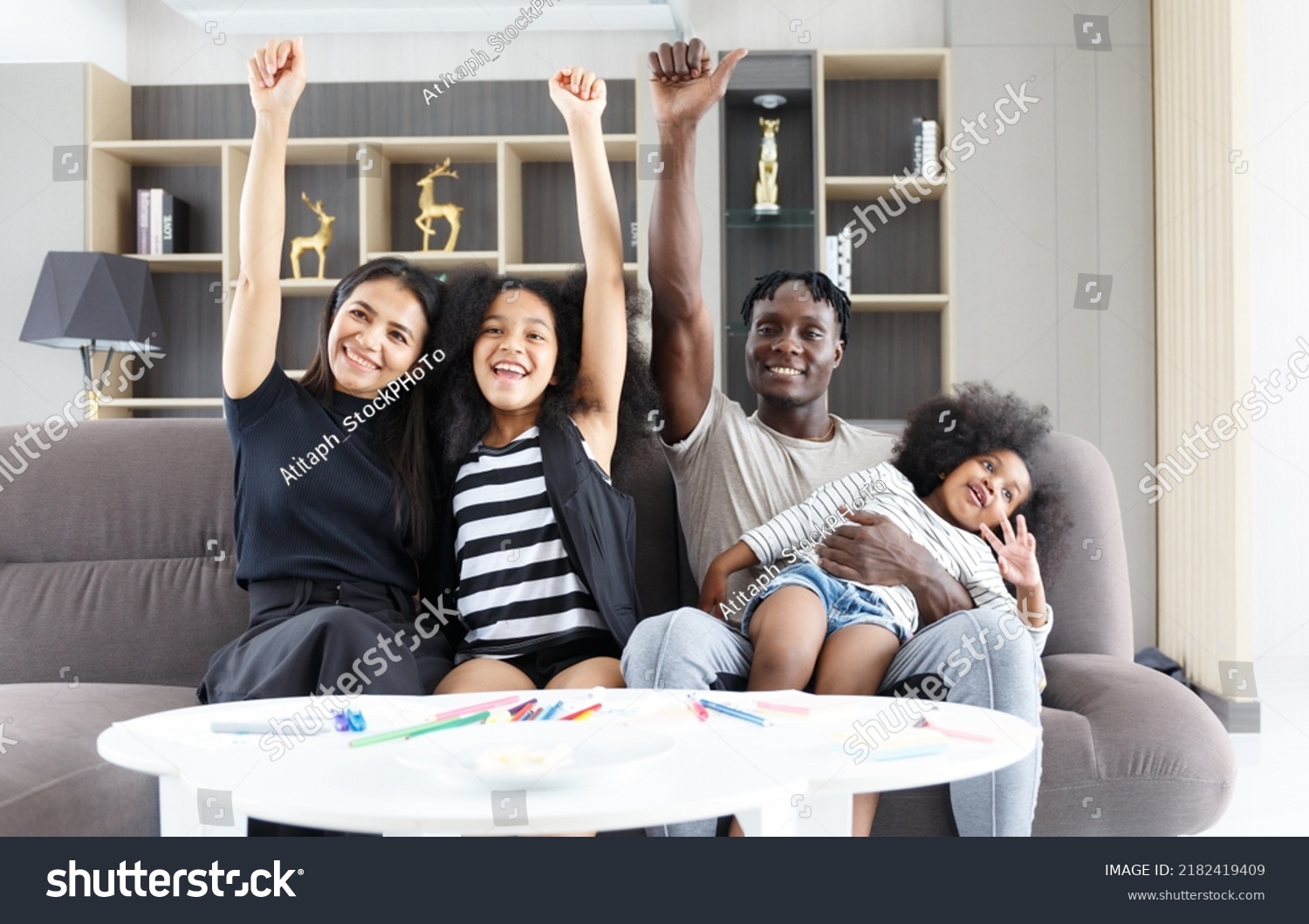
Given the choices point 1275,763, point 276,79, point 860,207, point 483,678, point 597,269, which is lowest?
point 1275,763

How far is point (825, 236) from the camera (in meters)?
3.49

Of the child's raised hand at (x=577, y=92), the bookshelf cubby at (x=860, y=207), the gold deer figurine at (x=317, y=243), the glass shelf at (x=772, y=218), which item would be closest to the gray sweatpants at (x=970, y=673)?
the child's raised hand at (x=577, y=92)

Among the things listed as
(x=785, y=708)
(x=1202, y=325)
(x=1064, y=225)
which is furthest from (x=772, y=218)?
(x=785, y=708)

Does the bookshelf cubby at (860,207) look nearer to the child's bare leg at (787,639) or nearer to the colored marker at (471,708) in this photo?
the child's bare leg at (787,639)

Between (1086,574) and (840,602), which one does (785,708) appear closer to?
(840,602)

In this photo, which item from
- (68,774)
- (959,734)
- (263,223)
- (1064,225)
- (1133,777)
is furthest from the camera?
(1064,225)

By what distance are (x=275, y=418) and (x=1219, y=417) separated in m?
2.53

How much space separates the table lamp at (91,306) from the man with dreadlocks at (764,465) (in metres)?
2.19

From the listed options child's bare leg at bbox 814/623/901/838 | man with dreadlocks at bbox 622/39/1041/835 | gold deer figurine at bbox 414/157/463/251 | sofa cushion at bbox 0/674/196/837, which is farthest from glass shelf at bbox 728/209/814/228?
sofa cushion at bbox 0/674/196/837

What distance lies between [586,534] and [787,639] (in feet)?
1.01

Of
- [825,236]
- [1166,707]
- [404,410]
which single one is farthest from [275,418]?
[825,236]

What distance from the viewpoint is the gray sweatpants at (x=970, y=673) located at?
1218 millimetres

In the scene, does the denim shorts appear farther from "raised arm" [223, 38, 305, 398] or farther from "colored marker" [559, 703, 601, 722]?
"raised arm" [223, 38, 305, 398]

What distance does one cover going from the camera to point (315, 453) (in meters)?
1.48
